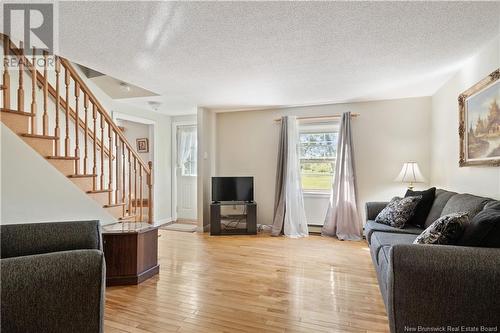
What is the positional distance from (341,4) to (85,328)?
93.8 inches

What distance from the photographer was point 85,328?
1243 millimetres

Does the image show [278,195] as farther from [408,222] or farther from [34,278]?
[34,278]

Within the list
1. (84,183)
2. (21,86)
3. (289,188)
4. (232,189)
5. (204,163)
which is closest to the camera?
(21,86)

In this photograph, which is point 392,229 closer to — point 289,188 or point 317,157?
point 289,188

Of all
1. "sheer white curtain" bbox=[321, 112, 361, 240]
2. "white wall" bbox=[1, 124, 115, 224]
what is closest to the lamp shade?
"sheer white curtain" bbox=[321, 112, 361, 240]

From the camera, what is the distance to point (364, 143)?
427 centimetres

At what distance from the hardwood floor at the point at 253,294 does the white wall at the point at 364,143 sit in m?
1.30

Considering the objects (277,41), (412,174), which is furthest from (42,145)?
(412,174)

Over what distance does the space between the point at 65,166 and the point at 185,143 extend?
3178 mm

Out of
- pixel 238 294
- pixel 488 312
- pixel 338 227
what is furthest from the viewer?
pixel 338 227

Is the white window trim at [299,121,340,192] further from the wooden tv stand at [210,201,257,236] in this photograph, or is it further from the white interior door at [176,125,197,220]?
the white interior door at [176,125,197,220]

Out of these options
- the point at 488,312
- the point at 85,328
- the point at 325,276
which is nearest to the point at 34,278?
the point at 85,328

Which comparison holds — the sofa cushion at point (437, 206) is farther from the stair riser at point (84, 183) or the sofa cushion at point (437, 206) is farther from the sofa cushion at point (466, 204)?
the stair riser at point (84, 183)

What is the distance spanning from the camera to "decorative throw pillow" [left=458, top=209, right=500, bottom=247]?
57.2 inches
